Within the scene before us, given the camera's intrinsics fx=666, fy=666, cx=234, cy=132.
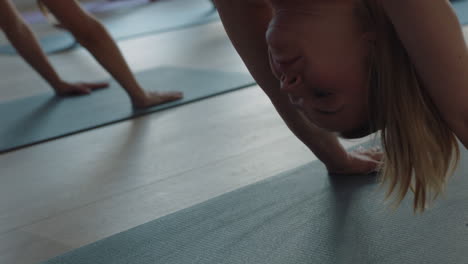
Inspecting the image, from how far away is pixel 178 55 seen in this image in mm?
3186

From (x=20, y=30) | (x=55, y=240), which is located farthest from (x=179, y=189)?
(x=20, y=30)

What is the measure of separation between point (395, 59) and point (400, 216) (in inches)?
12.7

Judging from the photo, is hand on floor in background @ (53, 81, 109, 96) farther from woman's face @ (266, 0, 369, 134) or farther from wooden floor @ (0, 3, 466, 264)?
woman's face @ (266, 0, 369, 134)

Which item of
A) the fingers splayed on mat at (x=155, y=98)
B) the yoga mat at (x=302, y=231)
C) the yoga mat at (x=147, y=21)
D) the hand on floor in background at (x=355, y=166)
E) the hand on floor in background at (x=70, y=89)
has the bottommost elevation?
the yoga mat at (x=147, y=21)

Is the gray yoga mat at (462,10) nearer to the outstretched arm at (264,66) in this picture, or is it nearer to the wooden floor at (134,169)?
the wooden floor at (134,169)

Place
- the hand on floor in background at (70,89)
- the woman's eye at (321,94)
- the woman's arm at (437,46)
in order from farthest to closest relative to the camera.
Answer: the hand on floor in background at (70,89), the woman's eye at (321,94), the woman's arm at (437,46)

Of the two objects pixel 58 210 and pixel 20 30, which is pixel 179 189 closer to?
pixel 58 210

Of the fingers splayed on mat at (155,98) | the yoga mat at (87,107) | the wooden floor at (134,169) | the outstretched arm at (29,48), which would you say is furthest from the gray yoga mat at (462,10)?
the outstretched arm at (29,48)

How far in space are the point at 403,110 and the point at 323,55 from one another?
13 centimetres

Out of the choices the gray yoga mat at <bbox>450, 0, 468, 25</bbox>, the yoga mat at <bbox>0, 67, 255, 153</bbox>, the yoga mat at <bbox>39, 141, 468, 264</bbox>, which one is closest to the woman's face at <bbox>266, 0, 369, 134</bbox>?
the yoga mat at <bbox>39, 141, 468, 264</bbox>

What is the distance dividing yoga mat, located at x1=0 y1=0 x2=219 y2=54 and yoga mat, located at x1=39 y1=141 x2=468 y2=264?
298 centimetres

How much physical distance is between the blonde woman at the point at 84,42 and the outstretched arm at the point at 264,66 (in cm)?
94

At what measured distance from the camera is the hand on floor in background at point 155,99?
6.94ft

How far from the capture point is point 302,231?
1.07m
